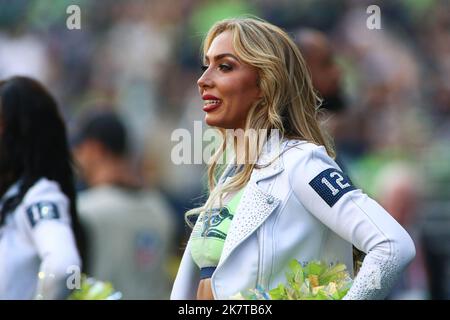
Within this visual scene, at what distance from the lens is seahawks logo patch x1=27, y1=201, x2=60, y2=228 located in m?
5.05

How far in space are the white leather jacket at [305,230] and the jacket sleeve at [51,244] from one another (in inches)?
56.0

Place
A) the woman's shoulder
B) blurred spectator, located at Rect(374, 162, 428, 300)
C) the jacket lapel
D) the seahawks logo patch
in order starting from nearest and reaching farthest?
1. the jacket lapel
2. the seahawks logo patch
3. the woman's shoulder
4. blurred spectator, located at Rect(374, 162, 428, 300)

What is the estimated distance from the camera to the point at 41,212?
509 centimetres

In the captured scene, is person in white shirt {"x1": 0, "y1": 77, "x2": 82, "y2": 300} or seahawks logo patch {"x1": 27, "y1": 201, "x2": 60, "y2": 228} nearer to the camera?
person in white shirt {"x1": 0, "y1": 77, "x2": 82, "y2": 300}

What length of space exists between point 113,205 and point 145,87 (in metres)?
2.78

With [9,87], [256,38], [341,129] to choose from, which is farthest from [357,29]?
[256,38]

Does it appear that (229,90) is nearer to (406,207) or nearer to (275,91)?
(275,91)

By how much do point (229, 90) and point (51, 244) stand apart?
142 centimetres

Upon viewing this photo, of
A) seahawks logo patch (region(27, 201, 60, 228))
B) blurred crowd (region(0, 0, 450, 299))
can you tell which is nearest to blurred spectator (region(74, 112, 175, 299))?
blurred crowd (region(0, 0, 450, 299))

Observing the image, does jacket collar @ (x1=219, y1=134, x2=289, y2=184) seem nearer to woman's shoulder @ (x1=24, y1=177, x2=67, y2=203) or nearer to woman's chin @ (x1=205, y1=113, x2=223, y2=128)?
woman's chin @ (x1=205, y1=113, x2=223, y2=128)

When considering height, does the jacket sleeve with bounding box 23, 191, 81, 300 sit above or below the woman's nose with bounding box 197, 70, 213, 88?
below

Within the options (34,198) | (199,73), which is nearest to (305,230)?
(34,198)

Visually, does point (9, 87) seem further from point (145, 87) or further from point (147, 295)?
point (145, 87)

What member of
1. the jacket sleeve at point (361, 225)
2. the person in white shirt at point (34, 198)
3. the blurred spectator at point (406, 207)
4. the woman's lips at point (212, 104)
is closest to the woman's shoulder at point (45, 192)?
the person in white shirt at point (34, 198)
